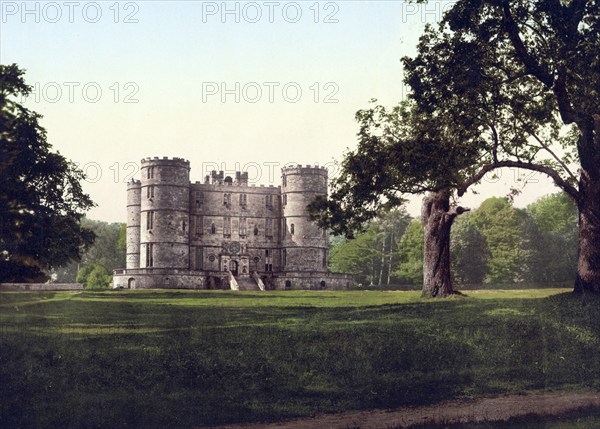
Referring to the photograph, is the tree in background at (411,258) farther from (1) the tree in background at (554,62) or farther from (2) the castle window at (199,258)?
(1) the tree in background at (554,62)

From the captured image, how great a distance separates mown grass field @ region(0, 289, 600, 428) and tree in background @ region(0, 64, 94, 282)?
4.97 feet

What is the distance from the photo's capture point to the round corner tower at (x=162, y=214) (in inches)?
2562

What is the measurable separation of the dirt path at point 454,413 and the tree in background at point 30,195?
1308 centimetres

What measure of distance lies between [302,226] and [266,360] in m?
49.1

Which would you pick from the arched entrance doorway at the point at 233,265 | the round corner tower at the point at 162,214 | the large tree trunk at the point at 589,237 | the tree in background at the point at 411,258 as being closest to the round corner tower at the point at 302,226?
the arched entrance doorway at the point at 233,265

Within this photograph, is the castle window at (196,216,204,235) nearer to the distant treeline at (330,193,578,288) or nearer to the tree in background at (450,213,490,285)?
the distant treeline at (330,193,578,288)

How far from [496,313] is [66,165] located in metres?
16.6

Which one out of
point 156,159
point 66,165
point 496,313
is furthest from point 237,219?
point 496,313

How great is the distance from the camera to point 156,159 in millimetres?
64938

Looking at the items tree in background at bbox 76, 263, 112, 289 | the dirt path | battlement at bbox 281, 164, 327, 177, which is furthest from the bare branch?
battlement at bbox 281, 164, 327, 177

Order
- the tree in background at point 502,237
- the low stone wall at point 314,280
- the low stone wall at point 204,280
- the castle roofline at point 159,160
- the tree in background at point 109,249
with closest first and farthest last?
1. the tree in background at point 502,237
2. the low stone wall at point 204,280
3. the castle roofline at point 159,160
4. the low stone wall at point 314,280
5. the tree in background at point 109,249

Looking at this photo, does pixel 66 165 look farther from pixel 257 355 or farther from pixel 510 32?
pixel 510 32

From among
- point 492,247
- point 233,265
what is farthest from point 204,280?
point 492,247

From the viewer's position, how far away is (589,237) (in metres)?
28.0
